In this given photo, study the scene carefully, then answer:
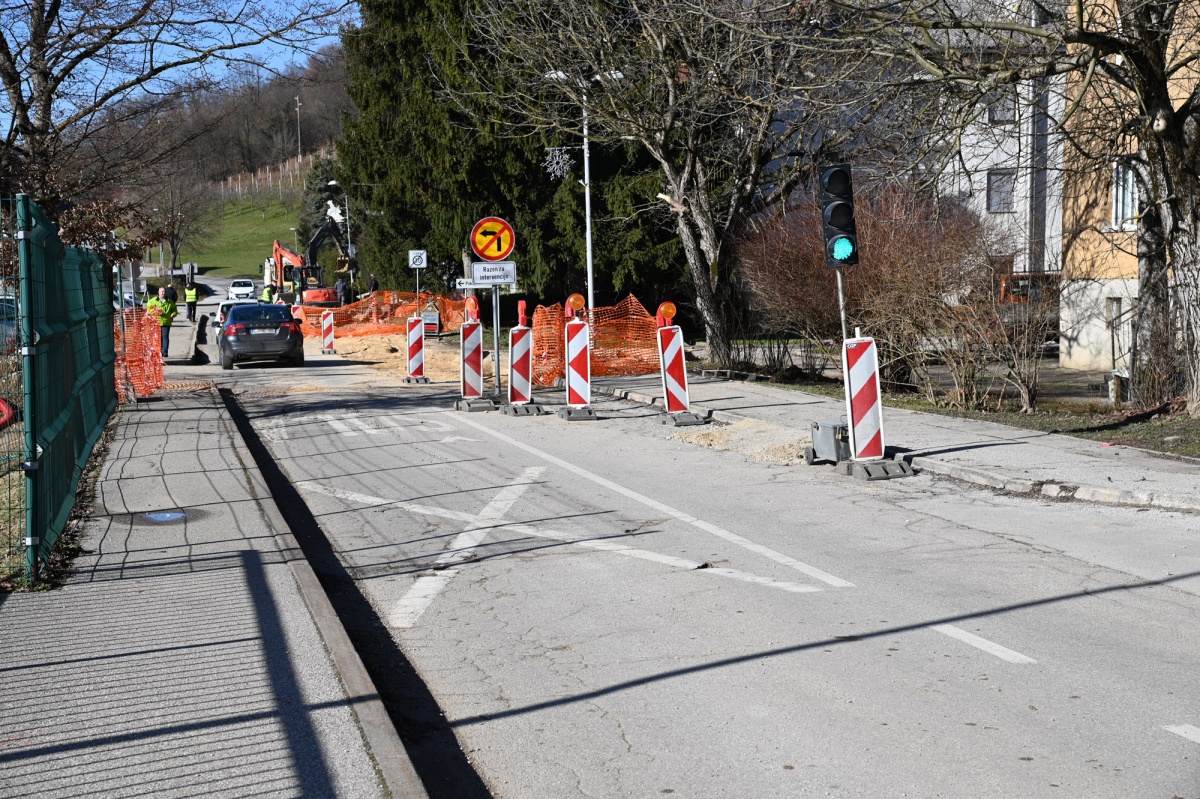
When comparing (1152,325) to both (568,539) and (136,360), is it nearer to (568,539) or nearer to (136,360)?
(568,539)

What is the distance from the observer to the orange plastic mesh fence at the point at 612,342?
936 inches

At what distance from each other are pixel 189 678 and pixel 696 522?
491 cm

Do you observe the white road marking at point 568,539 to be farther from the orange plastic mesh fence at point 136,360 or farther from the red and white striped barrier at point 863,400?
the orange plastic mesh fence at point 136,360

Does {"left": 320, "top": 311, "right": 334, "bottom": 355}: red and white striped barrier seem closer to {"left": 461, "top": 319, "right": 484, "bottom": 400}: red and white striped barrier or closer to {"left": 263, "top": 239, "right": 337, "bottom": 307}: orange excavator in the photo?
{"left": 461, "top": 319, "right": 484, "bottom": 400}: red and white striped barrier

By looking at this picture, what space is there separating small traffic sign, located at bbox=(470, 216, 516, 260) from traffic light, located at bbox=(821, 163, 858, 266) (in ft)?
23.3

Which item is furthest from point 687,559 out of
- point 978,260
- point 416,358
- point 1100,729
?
point 416,358

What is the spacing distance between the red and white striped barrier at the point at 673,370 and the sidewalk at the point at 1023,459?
59 cm

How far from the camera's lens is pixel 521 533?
30.6 ft

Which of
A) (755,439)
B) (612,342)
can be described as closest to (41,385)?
(755,439)

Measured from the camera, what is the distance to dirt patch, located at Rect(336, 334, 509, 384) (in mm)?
26547

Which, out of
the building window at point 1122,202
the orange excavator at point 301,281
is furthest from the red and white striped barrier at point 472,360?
the orange excavator at point 301,281

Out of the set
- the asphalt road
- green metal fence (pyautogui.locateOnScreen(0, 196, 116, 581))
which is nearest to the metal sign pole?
the asphalt road

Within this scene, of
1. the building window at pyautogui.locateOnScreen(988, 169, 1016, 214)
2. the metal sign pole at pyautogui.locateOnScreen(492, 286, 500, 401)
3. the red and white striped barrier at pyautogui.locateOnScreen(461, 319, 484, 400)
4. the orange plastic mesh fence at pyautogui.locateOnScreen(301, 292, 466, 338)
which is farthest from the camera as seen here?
the orange plastic mesh fence at pyautogui.locateOnScreen(301, 292, 466, 338)

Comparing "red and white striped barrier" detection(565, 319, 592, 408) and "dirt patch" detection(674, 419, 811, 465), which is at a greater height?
"red and white striped barrier" detection(565, 319, 592, 408)
